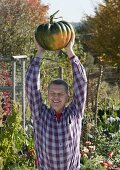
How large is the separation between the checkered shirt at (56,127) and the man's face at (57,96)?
0.05m

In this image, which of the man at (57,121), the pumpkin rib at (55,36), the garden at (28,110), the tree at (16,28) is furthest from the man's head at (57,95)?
the tree at (16,28)

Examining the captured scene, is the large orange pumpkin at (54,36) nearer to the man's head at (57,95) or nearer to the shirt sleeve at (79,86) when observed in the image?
the shirt sleeve at (79,86)

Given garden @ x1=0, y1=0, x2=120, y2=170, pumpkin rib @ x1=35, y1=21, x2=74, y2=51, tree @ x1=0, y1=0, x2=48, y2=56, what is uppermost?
tree @ x1=0, y1=0, x2=48, y2=56

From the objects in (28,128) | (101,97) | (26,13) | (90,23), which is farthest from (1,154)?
(90,23)

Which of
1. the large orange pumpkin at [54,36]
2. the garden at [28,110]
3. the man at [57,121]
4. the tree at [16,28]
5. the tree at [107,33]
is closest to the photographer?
the man at [57,121]

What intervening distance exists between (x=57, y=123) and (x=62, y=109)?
4.1 inches

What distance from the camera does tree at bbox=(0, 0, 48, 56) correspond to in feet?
56.0

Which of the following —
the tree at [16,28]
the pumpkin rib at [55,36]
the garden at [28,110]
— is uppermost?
the tree at [16,28]

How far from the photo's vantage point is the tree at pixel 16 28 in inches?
672

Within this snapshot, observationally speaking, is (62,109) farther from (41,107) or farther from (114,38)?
(114,38)

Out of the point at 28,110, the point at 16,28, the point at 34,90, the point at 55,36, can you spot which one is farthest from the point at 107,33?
the point at 34,90

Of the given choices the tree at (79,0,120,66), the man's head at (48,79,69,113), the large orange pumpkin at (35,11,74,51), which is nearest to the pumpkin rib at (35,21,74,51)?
the large orange pumpkin at (35,11,74,51)

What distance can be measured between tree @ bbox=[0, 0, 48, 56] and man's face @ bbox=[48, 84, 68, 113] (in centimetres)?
1304

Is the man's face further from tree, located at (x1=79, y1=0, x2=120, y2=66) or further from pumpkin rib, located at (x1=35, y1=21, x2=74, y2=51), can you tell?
tree, located at (x1=79, y1=0, x2=120, y2=66)
